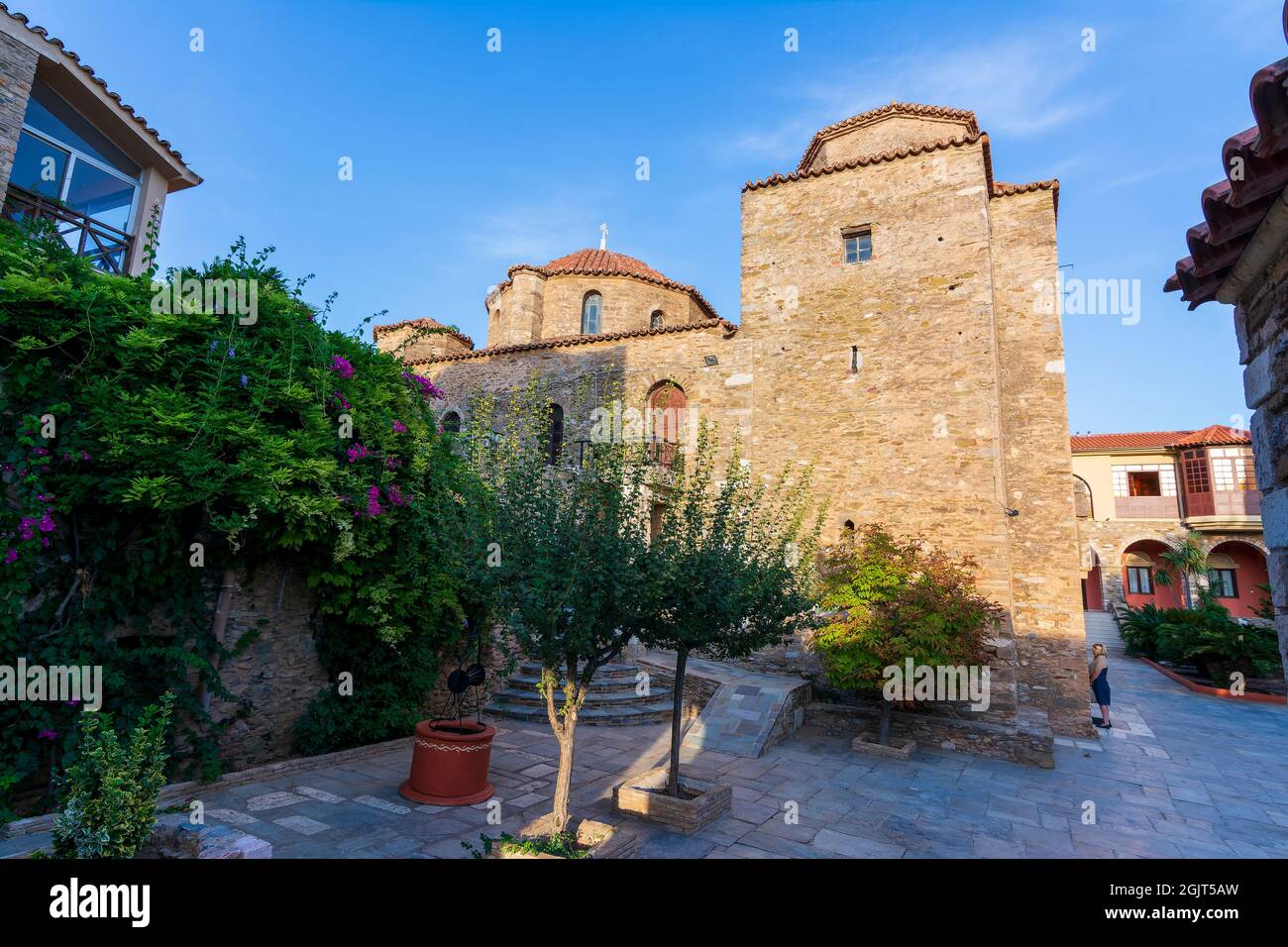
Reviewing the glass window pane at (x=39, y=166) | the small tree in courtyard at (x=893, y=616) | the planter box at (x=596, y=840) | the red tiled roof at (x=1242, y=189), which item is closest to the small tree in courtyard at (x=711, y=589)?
the planter box at (x=596, y=840)

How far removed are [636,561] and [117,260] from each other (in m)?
10.1

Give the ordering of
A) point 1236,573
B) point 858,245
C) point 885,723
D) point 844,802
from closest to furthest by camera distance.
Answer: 1. point 844,802
2. point 885,723
3. point 858,245
4. point 1236,573

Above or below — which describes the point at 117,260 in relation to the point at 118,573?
above

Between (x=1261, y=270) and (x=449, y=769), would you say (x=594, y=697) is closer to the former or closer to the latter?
(x=449, y=769)

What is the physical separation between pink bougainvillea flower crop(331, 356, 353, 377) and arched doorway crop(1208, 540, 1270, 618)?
32.8 m

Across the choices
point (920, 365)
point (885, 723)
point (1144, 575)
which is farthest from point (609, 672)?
point (1144, 575)

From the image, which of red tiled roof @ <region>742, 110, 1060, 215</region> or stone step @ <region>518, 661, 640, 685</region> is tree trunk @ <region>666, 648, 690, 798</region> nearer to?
stone step @ <region>518, 661, 640, 685</region>

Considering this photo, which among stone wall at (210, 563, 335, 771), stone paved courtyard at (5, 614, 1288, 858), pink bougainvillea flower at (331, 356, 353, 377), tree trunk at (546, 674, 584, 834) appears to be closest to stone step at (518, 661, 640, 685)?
stone paved courtyard at (5, 614, 1288, 858)

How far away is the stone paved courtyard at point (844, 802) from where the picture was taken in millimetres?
5633

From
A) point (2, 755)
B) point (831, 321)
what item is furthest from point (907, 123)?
point (2, 755)

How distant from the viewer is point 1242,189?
298cm

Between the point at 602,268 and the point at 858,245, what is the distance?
32.4 feet

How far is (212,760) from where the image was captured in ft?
21.1
